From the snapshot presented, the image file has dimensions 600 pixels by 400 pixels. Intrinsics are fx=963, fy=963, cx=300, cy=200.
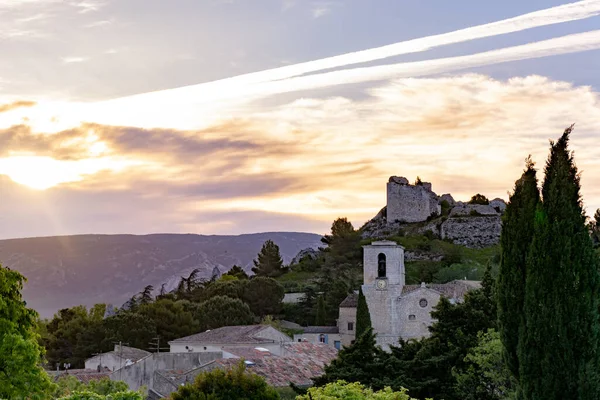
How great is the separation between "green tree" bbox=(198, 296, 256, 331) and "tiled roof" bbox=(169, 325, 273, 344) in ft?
35.6

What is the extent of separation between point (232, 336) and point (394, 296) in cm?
1318

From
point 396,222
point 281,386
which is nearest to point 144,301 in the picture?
point 396,222

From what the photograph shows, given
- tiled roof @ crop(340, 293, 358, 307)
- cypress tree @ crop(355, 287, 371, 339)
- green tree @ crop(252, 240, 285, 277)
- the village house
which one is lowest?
the village house

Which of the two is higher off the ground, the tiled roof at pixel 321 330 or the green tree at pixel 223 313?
the green tree at pixel 223 313

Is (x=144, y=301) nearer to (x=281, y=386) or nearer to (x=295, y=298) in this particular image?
A: (x=295, y=298)

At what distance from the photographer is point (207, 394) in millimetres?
29688

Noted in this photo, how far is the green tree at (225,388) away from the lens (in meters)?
29.7

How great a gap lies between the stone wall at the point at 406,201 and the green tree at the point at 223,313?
39.5 m

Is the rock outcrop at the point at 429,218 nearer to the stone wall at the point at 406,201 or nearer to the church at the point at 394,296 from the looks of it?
the stone wall at the point at 406,201

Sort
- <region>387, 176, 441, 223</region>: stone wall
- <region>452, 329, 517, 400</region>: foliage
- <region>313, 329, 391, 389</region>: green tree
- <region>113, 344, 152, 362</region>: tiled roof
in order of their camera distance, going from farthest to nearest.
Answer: <region>387, 176, 441, 223</region>: stone wall, <region>113, 344, 152, 362</region>: tiled roof, <region>313, 329, 391, 389</region>: green tree, <region>452, 329, 517, 400</region>: foliage

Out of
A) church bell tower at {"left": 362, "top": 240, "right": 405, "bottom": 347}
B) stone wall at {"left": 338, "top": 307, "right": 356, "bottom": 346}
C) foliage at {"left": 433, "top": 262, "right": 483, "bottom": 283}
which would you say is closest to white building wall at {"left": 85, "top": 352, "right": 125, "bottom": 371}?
church bell tower at {"left": 362, "top": 240, "right": 405, "bottom": 347}

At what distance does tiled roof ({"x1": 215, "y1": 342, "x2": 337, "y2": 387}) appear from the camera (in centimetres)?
4481

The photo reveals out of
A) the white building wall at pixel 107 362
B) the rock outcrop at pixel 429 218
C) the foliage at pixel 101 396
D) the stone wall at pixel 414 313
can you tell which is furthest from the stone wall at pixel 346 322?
the foliage at pixel 101 396

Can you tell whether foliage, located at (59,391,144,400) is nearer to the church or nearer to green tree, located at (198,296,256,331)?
the church
